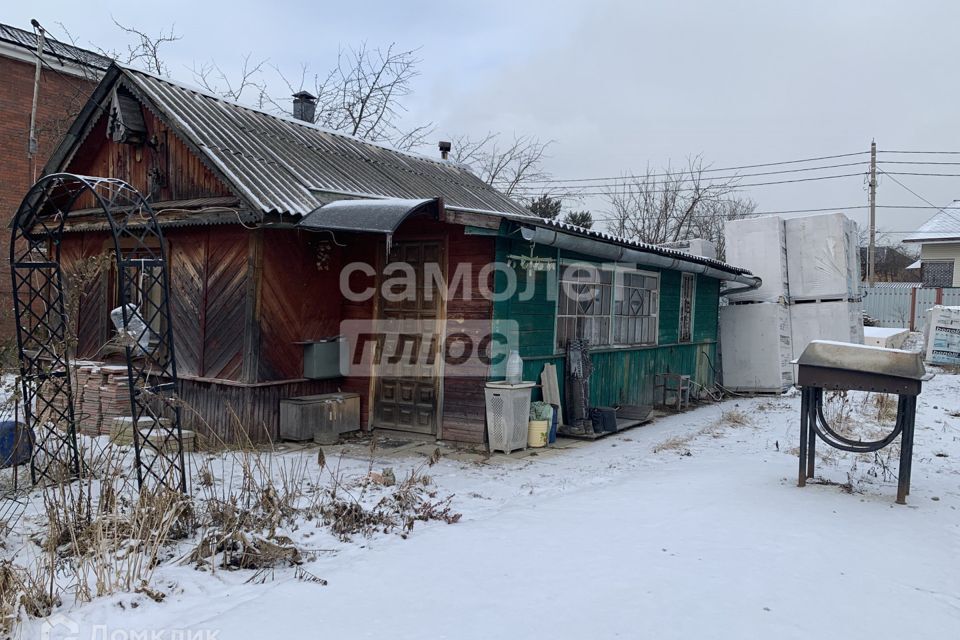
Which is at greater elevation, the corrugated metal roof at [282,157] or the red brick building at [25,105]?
the red brick building at [25,105]

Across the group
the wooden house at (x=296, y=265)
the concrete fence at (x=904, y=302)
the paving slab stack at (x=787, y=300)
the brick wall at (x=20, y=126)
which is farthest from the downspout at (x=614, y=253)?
the brick wall at (x=20, y=126)

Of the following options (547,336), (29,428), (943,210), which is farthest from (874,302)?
(29,428)

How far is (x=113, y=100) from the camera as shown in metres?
8.83

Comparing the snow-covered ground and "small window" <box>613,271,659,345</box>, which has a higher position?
"small window" <box>613,271,659,345</box>

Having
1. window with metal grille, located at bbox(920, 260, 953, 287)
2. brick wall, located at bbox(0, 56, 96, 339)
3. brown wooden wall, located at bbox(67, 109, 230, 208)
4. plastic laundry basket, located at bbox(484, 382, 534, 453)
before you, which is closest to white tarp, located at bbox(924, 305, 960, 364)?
window with metal grille, located at bbox(920, 260, 953, 287)

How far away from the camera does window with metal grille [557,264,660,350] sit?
30.1 ft

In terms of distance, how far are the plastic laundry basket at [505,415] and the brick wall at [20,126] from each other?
45.0 feet

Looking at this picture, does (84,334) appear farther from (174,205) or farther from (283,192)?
(283,192)

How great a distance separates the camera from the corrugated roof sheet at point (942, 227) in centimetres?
2167

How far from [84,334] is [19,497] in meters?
4.57

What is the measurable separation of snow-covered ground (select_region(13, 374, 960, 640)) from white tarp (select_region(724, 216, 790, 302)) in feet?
23.1

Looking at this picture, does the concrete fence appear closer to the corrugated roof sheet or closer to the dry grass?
the corrugated roof sheet

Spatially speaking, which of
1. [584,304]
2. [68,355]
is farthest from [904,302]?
[68,355]

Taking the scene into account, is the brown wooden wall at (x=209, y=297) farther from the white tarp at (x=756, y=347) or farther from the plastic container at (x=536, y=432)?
the white tarp at (x=756, y=347)
